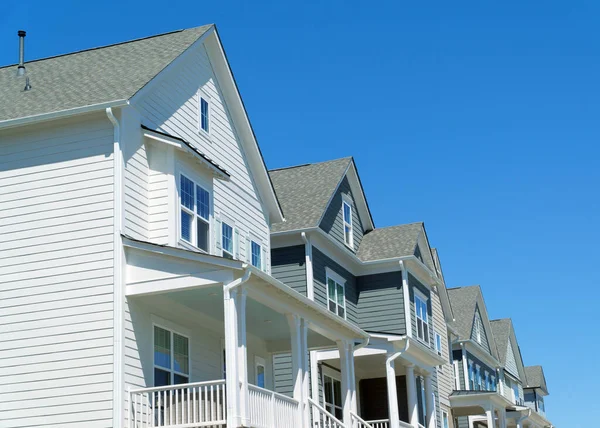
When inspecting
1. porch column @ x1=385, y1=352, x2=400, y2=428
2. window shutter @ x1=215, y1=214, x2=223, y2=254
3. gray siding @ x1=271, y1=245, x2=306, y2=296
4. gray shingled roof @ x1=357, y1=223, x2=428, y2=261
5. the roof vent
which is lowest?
porch column @ x1=385, y1=352, x2=400, y2=428

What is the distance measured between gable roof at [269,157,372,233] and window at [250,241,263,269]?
2.89 m

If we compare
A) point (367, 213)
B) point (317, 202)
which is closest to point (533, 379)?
point (367, 213)

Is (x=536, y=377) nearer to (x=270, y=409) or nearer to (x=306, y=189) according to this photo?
(x=306, y=189)

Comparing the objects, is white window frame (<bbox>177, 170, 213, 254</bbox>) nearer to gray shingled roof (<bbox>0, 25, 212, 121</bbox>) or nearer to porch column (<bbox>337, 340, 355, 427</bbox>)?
gray shingled roof (<bbox>0, 25, 212, 121</bbox>)

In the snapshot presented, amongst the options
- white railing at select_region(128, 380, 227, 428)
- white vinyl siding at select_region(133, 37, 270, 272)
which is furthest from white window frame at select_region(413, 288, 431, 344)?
white railing at select_region(128, 380, 227, 428)

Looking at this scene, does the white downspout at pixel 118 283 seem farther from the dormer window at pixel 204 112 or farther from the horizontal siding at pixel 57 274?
the dormer window at pixel 204 112

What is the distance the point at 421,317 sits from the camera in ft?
114

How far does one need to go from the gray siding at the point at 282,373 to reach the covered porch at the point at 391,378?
1.04m

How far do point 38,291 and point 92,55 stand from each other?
7.36 metres

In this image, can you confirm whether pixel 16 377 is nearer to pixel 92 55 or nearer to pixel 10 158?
pixel 10 158

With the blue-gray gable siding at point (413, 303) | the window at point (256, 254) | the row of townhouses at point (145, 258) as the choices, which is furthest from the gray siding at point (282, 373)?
the blue-gray gable siding at point (413, 303)

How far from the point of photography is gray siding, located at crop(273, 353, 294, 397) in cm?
2800

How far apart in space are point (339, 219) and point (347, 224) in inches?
36.2

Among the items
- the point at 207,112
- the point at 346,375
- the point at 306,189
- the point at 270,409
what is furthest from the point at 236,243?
the point at 306,189
